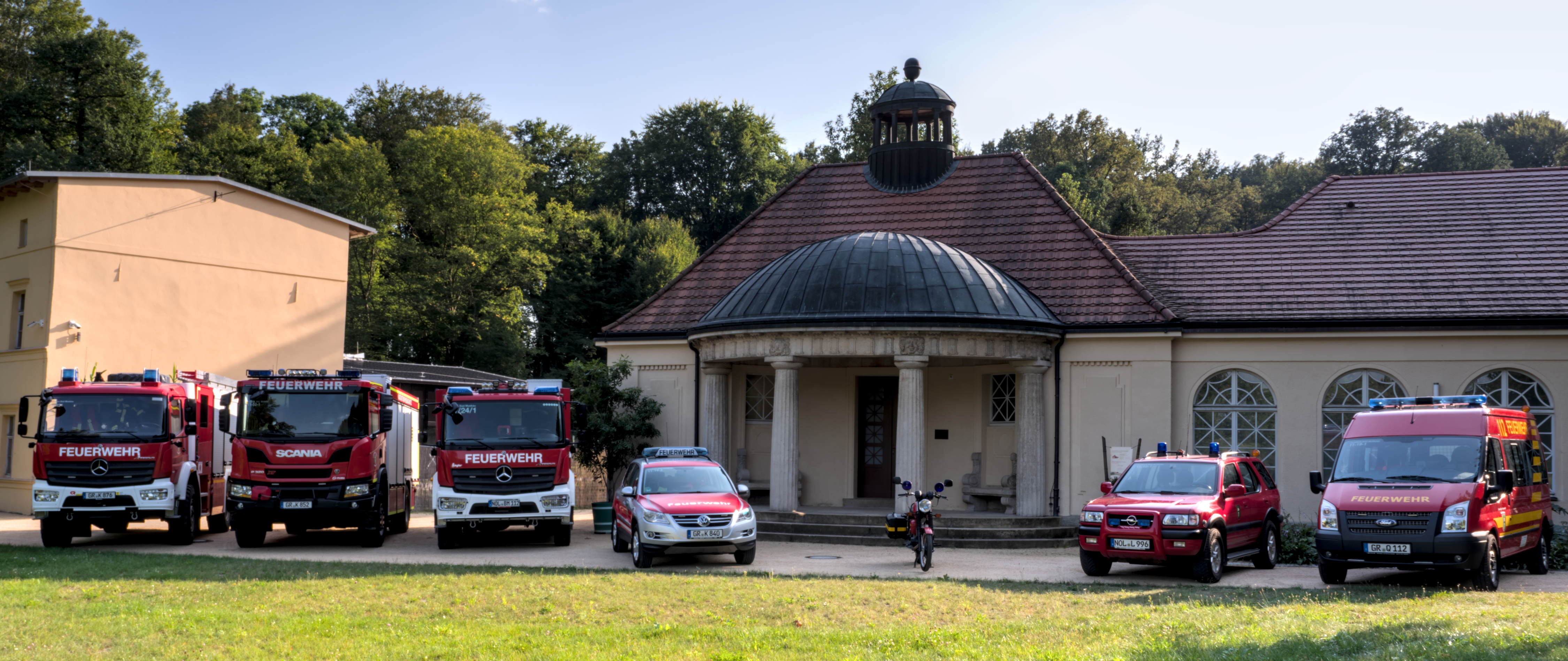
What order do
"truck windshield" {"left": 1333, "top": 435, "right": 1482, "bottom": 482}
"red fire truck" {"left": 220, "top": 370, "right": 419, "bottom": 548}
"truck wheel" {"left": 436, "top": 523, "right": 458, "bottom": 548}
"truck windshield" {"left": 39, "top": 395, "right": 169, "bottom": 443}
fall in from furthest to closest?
1. "truck wheel" {"left": 436, "top": 523, "right": 458, "bottom": 548}
2. "truck windshield" {"left": 39, "top": 395, "right": 169, "bottom": 443}
3. "red fire truck" {"left": 220, "top": 370, "right": 419, "bottom": 548}
4. "truck windshield" {"left": 1333, "top": 435, "right": 1482, "bottom": 482}

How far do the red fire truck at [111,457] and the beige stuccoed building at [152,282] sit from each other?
7.51 m

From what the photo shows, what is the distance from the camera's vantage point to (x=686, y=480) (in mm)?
17438

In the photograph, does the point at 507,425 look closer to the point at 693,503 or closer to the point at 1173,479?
the point at 693,503

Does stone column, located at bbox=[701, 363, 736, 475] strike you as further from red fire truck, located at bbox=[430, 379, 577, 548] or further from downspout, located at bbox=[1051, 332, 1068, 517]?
downspout, located at bbox=[1051, 332, 1068, 517]

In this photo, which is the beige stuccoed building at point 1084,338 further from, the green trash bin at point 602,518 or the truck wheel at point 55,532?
the truck wheel at point 55,532

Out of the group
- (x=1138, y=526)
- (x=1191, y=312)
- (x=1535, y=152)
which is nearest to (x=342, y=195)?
(x=1191, y=312)

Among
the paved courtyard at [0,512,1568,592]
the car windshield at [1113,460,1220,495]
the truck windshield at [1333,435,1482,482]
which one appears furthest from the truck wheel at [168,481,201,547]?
the truck windshield at [1333,435,1482,482]

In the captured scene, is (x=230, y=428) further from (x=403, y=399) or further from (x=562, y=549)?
(x=562, y=549)

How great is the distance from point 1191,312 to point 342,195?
109ft

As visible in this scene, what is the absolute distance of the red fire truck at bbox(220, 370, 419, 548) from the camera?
59.4ft

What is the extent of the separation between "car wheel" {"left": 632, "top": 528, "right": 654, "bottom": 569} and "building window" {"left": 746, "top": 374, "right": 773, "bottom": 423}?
8900 mm

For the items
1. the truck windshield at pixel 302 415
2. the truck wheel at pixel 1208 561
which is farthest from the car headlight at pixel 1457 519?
the truck windshield at pixel 302 415

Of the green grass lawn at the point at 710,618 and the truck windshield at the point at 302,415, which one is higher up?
the truck windshield at the point at 302,415

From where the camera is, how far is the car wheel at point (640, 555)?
53.3 feet
